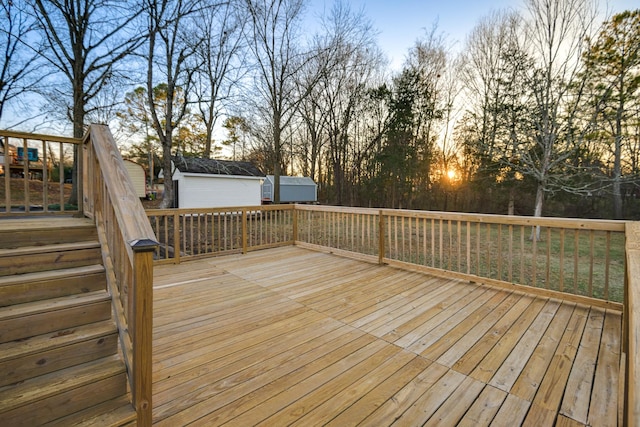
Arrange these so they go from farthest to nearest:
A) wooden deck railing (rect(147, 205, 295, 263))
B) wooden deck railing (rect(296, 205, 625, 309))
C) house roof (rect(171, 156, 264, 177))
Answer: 1. house roof (rect(171, 156, 264, 177))
2. wooden deck railing (rect(147, 205, 295, 263))
3. wooden deck railing (rect(296, 205, 625, 309))

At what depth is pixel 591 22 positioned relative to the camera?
284 inches

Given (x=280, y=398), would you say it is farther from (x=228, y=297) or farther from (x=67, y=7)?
(x=67, y=7)

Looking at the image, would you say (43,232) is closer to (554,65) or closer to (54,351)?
(54,351)

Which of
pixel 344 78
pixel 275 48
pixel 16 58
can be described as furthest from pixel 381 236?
pixel 16 58

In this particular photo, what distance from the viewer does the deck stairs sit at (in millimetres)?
1435

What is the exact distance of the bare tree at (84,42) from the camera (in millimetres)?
7867

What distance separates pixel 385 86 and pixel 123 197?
15.4 metres

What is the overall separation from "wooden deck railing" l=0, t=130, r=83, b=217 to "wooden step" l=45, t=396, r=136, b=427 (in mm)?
2147


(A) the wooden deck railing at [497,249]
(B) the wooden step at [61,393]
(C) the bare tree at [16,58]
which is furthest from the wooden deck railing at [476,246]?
(C) the bare tree at [16,58]

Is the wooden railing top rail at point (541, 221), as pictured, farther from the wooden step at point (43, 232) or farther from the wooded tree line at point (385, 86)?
the wooded tree line at point (385, 86)

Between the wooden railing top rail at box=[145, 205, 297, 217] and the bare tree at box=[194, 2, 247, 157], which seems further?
the bare tree at box=[194, 2, 247, 157]

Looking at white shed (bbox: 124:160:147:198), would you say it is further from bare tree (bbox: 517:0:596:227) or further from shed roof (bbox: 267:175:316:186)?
bare tree (bbox: 517:0:596:227)

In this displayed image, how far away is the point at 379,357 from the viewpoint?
2.20 meters

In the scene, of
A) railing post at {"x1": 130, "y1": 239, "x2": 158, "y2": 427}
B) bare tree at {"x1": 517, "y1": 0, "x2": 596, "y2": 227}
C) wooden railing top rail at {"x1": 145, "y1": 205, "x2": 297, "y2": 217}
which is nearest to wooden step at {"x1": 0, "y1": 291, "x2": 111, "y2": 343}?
railing post at {"x1": 130, "y1": 239, "x2": 158, "y2": 427}
